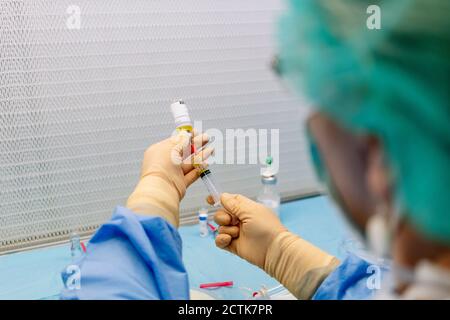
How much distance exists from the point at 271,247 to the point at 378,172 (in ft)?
2.12

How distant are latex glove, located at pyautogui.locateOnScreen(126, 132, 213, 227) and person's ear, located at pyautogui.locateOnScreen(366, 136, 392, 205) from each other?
0.56m

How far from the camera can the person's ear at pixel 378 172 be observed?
463 mm

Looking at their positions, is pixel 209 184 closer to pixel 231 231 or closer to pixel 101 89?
pixel 231 231

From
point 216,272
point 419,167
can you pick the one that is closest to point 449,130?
point 419,167

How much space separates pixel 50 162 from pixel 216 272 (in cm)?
56

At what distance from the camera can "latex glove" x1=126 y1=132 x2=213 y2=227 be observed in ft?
3.17

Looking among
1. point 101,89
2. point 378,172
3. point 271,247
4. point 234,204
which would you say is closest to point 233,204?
point 234,204

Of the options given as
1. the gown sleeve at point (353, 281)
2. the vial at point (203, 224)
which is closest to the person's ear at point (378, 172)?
the gown sleeve at point (353, 281)

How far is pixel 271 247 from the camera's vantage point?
1.08 metres

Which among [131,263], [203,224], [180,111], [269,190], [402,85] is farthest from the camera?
[269,190]

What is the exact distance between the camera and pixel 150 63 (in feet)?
4.13

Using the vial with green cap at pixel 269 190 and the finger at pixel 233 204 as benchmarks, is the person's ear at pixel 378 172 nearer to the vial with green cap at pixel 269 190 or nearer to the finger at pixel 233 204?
the finger at pixel 233 204

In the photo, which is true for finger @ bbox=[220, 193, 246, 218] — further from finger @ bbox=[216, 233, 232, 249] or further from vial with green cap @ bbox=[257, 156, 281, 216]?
vial with green cap @ bbox=[257, 156, 281, 216]

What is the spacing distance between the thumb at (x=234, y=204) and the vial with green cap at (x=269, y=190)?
356 millimetres
